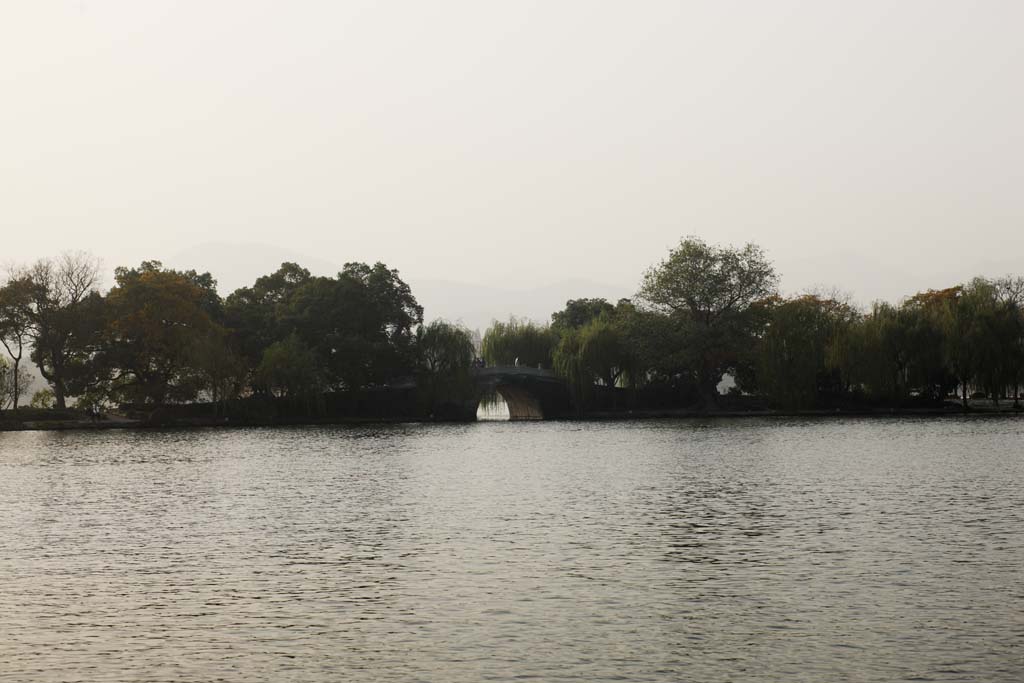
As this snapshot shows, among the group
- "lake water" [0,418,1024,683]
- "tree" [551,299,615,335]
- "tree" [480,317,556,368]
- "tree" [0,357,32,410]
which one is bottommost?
"lake water" [0,418,1024,683]

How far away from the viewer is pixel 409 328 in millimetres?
107000

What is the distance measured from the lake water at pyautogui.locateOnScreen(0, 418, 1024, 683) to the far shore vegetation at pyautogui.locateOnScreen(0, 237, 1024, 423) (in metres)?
43.0

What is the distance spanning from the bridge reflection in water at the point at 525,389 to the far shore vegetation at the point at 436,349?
90cm

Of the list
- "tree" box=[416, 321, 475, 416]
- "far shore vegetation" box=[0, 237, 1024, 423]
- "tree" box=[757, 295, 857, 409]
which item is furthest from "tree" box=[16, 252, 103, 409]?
"tree" box=[757, 295, 857, 409]

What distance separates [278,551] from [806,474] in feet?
82.0

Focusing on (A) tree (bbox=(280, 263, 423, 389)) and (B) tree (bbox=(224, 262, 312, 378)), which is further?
(B) tree (bbox=(224, 262, 312, 378))

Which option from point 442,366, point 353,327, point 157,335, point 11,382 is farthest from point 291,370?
point 11,382

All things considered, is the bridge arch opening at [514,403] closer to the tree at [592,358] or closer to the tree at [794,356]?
the tree at [592,358]

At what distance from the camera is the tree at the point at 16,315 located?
96188mm

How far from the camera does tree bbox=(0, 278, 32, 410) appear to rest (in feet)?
316

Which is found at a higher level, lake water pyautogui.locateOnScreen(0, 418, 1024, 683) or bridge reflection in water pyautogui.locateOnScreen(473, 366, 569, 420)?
bridge reflection in water pyautogui.locateOnScreen(473, 366, 569, 420)

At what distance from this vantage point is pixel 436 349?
103312mm

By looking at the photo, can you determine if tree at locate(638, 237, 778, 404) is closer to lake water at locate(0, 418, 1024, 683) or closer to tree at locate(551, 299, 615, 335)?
tree at locate(551, 299, 615, 335)

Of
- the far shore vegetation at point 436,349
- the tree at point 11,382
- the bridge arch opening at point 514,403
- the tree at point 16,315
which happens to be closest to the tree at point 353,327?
the far shore vegetation at point 436,349
